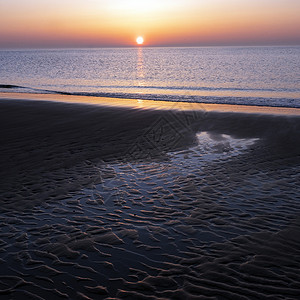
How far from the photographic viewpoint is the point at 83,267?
4781 millimetres

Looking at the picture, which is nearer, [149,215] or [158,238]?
[158,238]

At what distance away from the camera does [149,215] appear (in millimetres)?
6445

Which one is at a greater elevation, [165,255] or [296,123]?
[296,123]

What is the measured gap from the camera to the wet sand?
444 cm

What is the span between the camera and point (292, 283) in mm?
4371

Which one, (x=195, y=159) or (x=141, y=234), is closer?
(x=141, y=234)

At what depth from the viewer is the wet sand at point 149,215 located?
444 cm

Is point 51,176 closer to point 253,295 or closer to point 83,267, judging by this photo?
point 83,267

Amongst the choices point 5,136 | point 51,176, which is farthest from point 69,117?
point 51,176

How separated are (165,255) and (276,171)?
5.23 metres

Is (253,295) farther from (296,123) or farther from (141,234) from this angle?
(296,123)

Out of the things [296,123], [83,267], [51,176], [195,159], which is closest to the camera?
[83,267]

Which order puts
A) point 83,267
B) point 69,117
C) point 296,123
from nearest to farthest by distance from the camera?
point 83,267 < point 296,123 < point 69,117

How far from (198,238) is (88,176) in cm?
411
